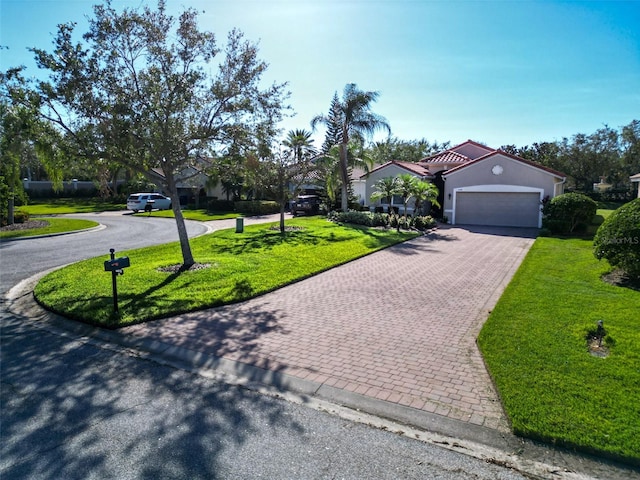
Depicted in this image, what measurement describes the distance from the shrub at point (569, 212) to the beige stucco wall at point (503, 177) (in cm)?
378

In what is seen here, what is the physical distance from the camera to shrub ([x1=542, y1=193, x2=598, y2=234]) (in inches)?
704

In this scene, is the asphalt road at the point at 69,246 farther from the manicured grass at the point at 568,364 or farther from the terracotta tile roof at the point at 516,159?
the terracotta tile roof at the point at 516,159

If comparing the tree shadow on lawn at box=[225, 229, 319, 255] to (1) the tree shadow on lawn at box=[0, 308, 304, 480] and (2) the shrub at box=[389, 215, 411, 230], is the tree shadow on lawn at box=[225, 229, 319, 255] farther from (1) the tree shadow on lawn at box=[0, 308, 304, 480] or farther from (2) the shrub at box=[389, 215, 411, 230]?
(1) the tree shadow on lawn at box=[0, 308, 304, 480]

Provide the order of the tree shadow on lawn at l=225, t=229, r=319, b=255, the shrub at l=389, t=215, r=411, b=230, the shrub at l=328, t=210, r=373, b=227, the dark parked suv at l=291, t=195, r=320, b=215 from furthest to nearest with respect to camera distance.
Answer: the dark parked suv at l=291, t=195, r=320, b=215
the shrub at l=328, t=210, r=373, b=227
the shrub at l=389, t=215, r=411, b=230
the tree shadow on lawn at l=225, t=229, r=319, b=255

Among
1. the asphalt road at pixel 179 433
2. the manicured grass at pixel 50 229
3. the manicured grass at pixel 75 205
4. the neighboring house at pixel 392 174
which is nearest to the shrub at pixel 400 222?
the neighboring house at pixel 392 174

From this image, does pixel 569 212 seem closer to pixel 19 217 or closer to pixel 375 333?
pixel 375 333

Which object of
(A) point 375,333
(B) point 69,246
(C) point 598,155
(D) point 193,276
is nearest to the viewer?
(A) point 375,333

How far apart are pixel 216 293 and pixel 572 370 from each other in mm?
6446

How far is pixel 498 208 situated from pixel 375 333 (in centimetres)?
1931

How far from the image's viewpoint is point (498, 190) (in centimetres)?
2302

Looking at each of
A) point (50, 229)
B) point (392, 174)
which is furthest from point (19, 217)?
point (392, 174)

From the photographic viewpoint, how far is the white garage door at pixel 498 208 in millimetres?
22531

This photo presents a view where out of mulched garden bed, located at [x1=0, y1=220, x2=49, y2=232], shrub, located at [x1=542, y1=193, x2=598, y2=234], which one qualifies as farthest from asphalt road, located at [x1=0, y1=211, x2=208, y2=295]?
shrub, located at [x1=542, y1=193, x2=598, y2=234]

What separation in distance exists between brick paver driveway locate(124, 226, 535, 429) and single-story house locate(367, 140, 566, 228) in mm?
12789
